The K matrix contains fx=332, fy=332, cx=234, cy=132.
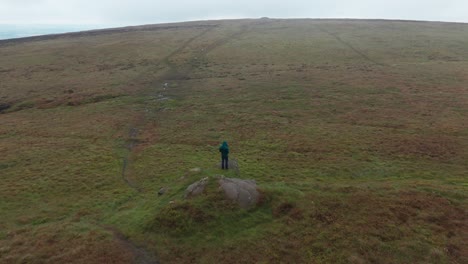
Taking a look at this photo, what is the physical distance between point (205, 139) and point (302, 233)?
2447cm

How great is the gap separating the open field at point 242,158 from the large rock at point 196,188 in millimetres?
826

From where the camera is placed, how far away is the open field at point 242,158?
67.0 feet

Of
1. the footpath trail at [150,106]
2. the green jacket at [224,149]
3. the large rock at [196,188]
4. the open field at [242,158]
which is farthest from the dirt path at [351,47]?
the large rock at [196,188]

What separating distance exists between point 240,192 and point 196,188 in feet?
10.5

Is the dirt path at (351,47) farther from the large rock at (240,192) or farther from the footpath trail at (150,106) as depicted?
the large rock at (240,192)

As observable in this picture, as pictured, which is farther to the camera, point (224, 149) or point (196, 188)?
point (224, 149)

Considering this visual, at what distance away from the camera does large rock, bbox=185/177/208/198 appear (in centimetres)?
2356

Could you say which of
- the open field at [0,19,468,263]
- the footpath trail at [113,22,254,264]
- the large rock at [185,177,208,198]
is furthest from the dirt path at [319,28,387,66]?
the large rock at [185,177,208,198]

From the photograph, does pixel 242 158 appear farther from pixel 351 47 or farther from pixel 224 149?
pixel 351 47

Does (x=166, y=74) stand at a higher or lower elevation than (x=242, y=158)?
higher

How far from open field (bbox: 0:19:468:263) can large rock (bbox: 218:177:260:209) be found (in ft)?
2.08

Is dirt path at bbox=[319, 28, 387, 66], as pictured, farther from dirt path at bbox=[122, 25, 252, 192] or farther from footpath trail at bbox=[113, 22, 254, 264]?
footpath trail at bbox=[113, 22, 254, 264]

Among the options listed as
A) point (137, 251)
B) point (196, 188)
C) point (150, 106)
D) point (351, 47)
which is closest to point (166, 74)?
point (150, 106)

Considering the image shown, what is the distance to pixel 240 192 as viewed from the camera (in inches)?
923
